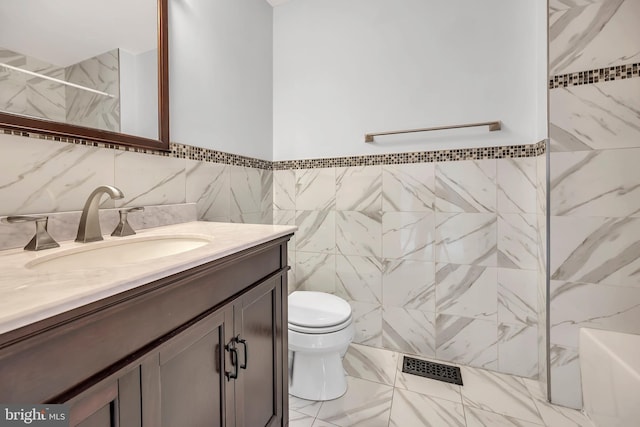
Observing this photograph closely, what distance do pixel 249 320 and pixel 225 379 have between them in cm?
17

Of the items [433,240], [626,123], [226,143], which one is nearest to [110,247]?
[226,143]

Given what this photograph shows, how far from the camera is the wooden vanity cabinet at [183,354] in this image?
0.43m

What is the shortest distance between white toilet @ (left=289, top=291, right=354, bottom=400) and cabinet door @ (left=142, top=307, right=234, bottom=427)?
24.7 inches

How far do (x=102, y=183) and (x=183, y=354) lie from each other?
0.85 meters

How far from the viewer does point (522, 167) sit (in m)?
1.62

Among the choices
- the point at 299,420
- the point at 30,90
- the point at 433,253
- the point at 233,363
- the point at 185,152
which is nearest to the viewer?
the point at 233,363

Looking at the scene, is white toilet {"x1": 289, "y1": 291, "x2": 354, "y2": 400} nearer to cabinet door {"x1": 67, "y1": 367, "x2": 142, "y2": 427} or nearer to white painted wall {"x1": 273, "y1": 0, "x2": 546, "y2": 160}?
cabinet door {"x1": 67, "y1": 367, "x2": 142, "y2": 427}

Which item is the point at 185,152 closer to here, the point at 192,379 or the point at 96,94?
the point at 96,94

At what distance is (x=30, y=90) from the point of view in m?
0.93

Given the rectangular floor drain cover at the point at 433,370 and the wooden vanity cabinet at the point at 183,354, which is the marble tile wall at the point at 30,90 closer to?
the wooden vanity cabinet at the point at 183,354

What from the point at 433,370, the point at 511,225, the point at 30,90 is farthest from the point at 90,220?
the point at 511,225

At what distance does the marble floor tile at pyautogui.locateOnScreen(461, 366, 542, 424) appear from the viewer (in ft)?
4.60

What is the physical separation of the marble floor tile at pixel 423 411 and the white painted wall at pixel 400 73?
143cm

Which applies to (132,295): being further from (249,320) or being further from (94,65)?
(94,65)
